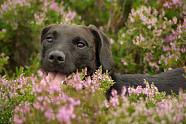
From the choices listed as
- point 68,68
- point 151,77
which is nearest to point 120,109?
point 68,68

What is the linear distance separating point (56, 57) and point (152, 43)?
9.12 ft

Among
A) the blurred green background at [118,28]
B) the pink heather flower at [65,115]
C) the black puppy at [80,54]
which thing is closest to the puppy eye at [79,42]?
the black puppy at [80,54]

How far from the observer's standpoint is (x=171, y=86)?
718 centimetres

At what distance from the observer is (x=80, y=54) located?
21.3 ft

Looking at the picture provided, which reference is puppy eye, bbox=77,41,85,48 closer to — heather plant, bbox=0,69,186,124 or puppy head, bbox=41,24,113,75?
puppy head, bbox=41,24,113,75

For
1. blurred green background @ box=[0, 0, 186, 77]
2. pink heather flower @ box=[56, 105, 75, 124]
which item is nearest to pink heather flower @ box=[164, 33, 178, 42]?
blurred green background @ box=[0, 0, 186, 77]

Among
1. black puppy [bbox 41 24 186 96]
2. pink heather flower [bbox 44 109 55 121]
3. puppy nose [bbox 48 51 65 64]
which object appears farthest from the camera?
black puppy [bbox 41 24 186 96]

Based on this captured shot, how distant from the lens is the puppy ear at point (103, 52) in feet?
22.2

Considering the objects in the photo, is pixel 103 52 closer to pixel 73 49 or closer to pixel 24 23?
pixel 73 49

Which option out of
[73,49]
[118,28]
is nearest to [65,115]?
[73,49]

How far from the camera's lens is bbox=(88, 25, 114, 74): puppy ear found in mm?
6773

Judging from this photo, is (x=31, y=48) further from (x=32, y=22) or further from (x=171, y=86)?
(x=171, y=86)

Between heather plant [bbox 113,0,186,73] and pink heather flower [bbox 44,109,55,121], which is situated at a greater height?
heather plant [bbox 113,0,186,73]

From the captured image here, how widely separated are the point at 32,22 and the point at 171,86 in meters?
3.40
